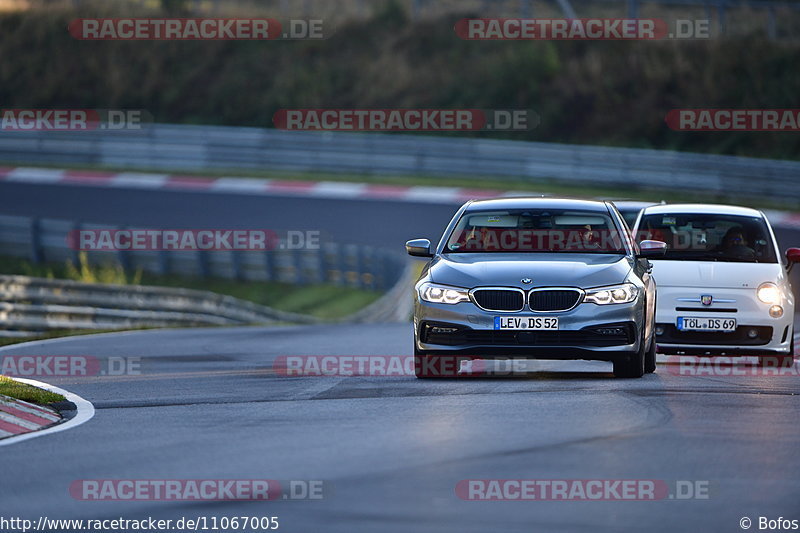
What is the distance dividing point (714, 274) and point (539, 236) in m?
2.60

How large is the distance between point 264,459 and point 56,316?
1772 cm

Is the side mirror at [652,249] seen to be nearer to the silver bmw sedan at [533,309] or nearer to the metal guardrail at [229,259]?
the silver bmw sedan at [533,309]

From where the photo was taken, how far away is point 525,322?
1267 cm

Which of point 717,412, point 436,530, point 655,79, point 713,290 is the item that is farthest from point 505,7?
point 436,530

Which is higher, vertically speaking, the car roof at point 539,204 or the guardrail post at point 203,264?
the car roof at point 539,204

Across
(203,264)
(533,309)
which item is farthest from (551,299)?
(203,264)

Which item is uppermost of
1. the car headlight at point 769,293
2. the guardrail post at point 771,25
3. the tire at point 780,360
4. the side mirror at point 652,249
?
the guardrail post at point 771,25

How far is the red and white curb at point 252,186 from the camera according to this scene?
3772 centimetres

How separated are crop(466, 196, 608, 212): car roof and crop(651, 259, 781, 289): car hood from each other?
1.68 metres

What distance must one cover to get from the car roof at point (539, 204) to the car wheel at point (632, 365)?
150 centimetres

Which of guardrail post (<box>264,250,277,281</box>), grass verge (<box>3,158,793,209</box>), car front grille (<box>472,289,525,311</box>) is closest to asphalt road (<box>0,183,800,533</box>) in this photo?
car front grille (<box>472,289,525,311</box>)

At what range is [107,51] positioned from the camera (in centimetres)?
5653

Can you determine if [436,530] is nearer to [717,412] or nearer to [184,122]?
[717,412]

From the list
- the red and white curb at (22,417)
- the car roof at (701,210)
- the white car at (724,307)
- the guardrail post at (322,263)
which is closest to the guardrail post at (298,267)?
the guardrail post at (322,263)
